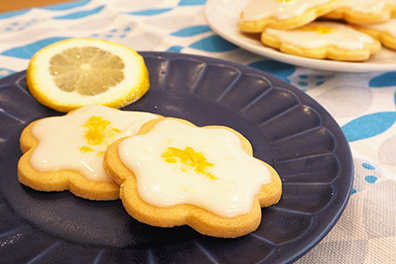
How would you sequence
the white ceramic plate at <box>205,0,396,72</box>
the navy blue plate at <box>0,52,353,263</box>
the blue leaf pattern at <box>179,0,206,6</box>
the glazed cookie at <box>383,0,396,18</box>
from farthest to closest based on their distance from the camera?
the blue leaf pattern at <box>179,0,206,6</box> < the glazed cookie at <box>383,0,396,18</box> < the white ceramic plate at <box>205,0,396,72</box> < the navy blue plate at <box>0,52,353,263</box>

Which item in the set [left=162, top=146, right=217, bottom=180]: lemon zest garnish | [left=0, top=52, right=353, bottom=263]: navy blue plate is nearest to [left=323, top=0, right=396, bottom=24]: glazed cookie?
[left=0, top=52, right=353, bottom=263]: navy blue plate

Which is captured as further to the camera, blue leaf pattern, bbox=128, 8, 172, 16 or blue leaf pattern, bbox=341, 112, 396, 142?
blue leaf pattern, bbox=128, 8, 172, 16

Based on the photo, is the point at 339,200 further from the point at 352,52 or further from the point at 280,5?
the point at 280,5

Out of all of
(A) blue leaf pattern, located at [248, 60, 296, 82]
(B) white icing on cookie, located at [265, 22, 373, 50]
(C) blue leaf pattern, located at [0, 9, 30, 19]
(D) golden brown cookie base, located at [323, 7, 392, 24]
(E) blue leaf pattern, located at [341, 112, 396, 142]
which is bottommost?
(E) blue leaf pattern, located at [341, 112, 396, 142]

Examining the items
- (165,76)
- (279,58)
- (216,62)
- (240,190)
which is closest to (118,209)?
(240,190)

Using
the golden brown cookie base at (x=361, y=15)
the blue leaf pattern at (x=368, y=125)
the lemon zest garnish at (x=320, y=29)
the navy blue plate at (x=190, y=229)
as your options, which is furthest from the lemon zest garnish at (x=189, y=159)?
the golden brown cookie base at (x=361, y=15)

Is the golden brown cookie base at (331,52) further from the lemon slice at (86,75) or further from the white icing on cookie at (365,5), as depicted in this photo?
the lemon slice at (86,75)

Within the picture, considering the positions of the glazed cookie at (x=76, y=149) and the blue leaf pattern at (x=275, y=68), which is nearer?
the glazed cookie at (x=76, y=149)

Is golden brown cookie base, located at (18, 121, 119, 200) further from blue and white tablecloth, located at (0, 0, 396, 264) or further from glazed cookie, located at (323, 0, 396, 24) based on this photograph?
glazed cookie, located at (323, 0, 396, 24)
